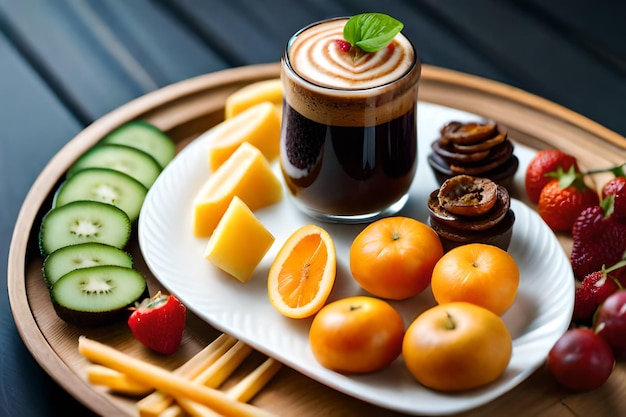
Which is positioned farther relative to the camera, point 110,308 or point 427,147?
point 427,147

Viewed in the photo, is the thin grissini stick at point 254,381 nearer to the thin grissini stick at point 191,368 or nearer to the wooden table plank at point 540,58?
the thin grissini stick at point 191,368

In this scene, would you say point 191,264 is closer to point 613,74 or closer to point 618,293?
point 618,293

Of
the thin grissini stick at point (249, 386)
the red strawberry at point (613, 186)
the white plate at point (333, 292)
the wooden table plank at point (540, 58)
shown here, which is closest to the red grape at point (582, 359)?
the white plate at point (333, 292)

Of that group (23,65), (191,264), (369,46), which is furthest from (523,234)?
(23,65)

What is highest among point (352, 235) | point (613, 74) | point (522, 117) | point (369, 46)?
point (369, 46)

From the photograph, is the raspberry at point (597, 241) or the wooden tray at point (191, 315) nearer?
the wooden tray at point (191, 315)

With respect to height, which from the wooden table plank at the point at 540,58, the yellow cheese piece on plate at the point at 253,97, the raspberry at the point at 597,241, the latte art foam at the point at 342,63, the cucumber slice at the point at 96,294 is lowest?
the wooden table plank at the point at 540,58

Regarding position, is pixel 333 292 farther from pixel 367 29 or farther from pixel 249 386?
pixel 367 29
